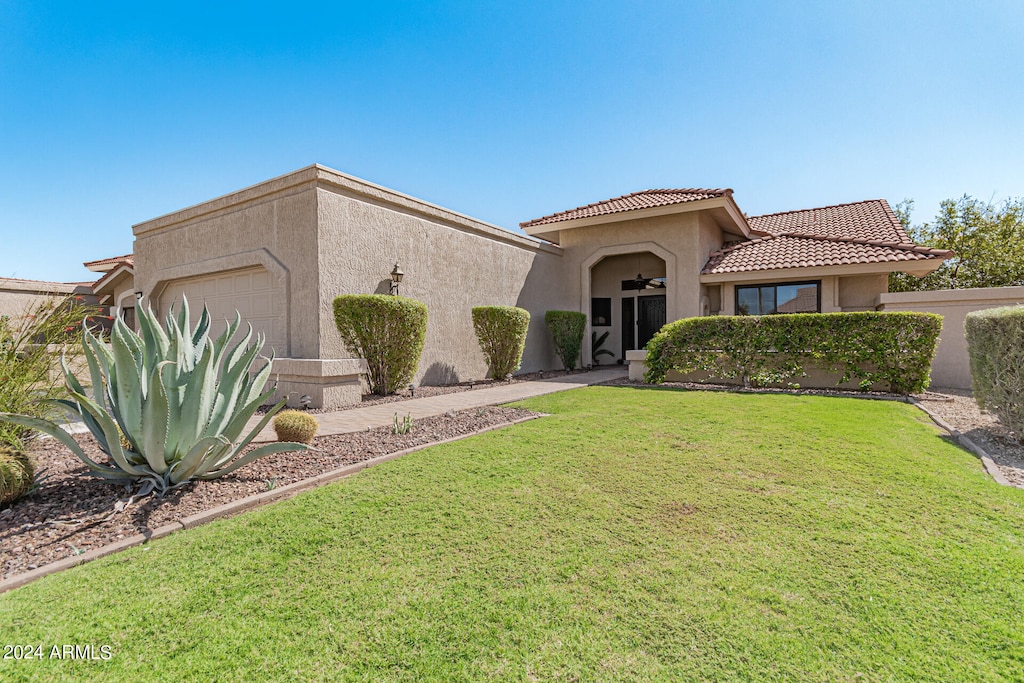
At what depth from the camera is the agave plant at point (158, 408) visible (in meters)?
3.42

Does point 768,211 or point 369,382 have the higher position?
point 768,211

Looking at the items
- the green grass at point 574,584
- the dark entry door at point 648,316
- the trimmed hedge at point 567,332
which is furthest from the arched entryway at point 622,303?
the green grass at point 574,584

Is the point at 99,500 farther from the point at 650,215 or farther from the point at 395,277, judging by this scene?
the point at 650,215

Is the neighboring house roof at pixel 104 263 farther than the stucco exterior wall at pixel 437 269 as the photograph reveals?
Yes

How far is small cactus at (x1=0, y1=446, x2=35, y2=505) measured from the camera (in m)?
3.40

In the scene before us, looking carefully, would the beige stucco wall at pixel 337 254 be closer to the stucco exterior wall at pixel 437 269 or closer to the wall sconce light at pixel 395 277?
the stucco exterior wall at pixel 437 269

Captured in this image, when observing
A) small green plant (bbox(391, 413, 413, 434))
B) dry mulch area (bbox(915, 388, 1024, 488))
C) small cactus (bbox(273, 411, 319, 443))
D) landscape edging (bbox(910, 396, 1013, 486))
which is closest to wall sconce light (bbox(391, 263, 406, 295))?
small green plant (bbox(391, 413, 413, 434))

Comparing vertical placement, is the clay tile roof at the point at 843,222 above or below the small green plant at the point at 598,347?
above

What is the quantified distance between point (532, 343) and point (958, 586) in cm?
1231

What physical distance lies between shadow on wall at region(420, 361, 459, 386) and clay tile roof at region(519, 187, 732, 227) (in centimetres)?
713

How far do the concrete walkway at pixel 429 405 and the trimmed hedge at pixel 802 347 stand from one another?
7.84 ft

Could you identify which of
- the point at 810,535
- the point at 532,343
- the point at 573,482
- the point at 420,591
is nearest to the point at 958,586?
the point at 810,535

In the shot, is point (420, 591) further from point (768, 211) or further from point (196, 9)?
point (768, 211)

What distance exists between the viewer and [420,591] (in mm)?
2438
